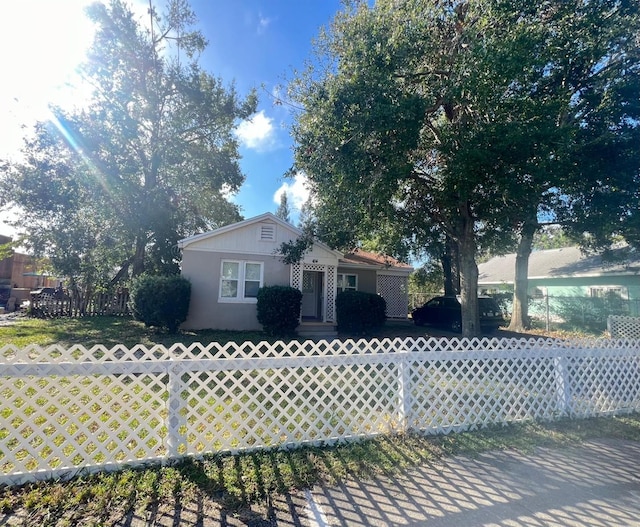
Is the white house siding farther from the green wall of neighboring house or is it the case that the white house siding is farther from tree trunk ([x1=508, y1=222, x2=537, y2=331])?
the green wall of neighboring house

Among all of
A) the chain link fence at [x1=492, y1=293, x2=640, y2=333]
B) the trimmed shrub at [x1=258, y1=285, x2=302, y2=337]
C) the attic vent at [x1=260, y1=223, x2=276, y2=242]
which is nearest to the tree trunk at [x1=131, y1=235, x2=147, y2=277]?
the attic vent at [x1=260, y1=223, x2=276, y2=242]

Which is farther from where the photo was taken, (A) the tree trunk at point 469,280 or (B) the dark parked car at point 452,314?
(B) the dark parked car at point 452,314

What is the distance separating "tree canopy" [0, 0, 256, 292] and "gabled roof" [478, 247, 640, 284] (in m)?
19.7

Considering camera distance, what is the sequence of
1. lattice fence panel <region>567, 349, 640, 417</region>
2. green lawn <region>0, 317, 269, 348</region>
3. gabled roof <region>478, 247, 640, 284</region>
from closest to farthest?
lattice fence panel <region>567, 349, 640, 417</region>, green lawn <region>0, 317, 269, 348</region>, gabled roof <region>478, 247, 640, 284</region>

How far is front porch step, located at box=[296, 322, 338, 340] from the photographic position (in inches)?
471

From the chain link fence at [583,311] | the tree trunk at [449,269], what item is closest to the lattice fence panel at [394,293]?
the tree trunk at [449,269]

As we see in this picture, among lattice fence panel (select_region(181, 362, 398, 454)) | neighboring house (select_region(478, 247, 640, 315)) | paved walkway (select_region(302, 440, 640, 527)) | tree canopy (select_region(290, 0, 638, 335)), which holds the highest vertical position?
tree canopy (select_region(290, 0, 638, 335))

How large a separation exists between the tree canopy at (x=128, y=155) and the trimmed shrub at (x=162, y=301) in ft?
22.8

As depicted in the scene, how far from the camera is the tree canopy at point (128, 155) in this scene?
15875 millimetres

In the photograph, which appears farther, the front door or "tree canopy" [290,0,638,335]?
the front door

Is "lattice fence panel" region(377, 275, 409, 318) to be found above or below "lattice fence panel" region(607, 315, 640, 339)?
above

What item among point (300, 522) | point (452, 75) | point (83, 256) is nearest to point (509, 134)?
point (452, 75)

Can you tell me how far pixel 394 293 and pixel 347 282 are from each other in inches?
120

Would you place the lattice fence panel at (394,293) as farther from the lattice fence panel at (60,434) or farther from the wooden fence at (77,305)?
the lattice fence panel at (60,434)
